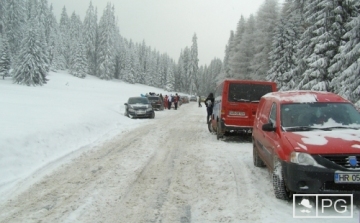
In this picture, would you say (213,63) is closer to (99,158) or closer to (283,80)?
(283,80)

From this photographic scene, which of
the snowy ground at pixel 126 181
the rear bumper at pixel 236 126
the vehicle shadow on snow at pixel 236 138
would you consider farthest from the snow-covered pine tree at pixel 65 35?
the snowy ground at pixel 126 181

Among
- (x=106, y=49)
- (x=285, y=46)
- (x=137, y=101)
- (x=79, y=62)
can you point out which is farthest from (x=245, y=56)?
(x=106, y=49)

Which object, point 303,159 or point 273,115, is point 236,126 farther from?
point 303,159

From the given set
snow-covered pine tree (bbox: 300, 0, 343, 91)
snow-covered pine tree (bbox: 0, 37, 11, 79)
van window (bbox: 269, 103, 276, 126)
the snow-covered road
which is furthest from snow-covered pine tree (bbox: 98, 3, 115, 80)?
van window (bbox: 269, 103, 276, 126)

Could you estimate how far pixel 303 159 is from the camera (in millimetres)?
4648

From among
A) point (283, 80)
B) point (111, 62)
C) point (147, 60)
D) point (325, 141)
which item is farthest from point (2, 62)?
point (147, 60)

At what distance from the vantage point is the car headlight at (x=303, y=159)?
4586mm

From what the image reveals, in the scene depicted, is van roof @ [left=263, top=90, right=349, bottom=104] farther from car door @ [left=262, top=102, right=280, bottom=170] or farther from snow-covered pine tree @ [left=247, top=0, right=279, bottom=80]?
snow-covered pine tree @ [left=247, top=0, right=279, bottom=80]

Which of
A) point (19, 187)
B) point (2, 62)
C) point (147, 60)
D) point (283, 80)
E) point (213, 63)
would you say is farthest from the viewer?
point (213, 63)

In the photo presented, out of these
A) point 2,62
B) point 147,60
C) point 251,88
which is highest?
point 147,60

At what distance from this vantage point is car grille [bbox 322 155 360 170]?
4477mm

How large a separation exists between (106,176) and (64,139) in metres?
4.64

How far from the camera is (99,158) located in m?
8.58

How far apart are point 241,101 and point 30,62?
152ft
